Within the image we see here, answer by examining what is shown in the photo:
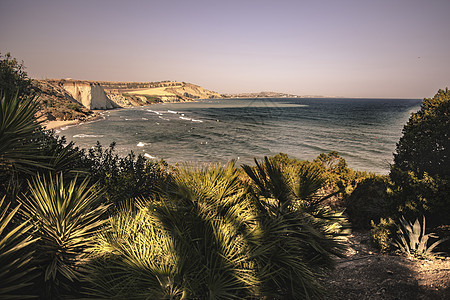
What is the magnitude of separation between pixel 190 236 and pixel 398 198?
8.83 meters

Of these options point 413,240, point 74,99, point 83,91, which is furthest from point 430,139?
point 83,91

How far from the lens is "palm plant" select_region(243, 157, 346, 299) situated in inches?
133

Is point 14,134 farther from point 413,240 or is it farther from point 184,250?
point 413,240

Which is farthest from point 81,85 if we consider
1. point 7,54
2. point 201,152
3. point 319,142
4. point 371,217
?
point 371,217

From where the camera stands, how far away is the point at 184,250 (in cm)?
300

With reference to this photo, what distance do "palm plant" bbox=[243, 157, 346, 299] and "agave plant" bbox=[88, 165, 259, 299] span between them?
13.1 inches

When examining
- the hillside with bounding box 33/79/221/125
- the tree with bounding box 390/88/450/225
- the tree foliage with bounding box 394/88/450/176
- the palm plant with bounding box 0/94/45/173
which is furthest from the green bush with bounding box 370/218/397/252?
the hillside with bounding box 33/79/221/125

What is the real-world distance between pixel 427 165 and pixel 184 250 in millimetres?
9924

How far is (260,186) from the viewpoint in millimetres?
4449

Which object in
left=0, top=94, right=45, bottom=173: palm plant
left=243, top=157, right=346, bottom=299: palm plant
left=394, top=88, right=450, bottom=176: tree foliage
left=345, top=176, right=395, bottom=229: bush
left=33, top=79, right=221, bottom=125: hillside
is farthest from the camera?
left=33, top=79, right=221, bottom=125: hillside

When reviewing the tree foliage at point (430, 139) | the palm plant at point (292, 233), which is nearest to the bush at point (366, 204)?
the tree foliage at point (430, 139)

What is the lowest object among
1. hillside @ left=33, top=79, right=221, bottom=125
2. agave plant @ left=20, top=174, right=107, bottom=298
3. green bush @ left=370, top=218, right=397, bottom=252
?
green bush @ left=370, top=218, right=397, bottom=252

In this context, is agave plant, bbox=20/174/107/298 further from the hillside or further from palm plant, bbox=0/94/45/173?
the hillside

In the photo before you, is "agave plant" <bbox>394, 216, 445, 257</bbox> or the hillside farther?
the hillside
